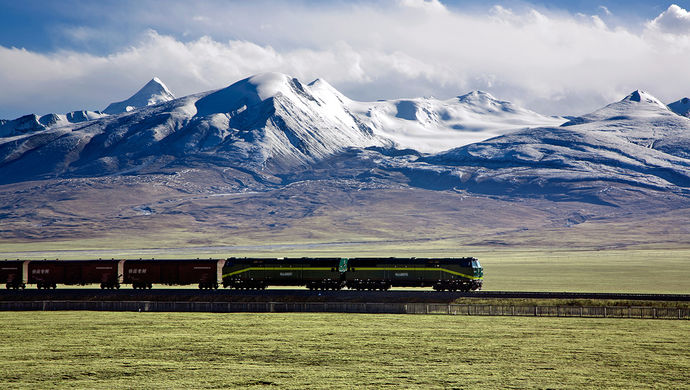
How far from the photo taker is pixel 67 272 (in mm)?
85500

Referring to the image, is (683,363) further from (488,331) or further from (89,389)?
(89,389)

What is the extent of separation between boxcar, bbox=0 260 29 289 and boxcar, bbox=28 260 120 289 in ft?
2.40

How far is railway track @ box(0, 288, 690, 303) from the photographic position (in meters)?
71.1

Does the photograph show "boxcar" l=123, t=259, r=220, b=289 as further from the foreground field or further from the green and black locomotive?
the foreground field

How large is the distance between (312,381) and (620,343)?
74.5ft

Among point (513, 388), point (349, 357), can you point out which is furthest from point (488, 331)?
point (513, 388)

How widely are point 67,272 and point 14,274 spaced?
5797 millimetres

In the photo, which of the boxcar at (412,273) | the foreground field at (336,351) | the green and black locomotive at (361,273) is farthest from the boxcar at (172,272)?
the foreground field at (336,351)

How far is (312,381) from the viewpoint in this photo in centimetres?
4166

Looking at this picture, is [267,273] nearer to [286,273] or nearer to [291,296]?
[286,273]

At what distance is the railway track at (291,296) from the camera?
71.1 m

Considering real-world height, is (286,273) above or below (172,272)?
below

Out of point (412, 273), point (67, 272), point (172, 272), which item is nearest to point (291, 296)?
point (412, 273)

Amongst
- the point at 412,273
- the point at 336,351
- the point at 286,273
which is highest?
the point at 286,273
